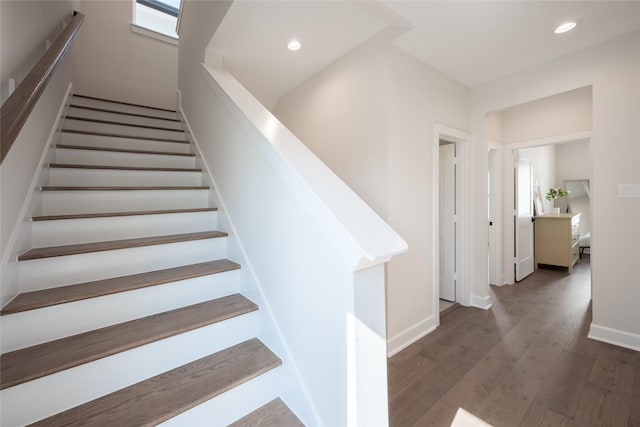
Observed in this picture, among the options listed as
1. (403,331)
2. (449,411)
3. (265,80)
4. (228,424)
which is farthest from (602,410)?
(265,80)

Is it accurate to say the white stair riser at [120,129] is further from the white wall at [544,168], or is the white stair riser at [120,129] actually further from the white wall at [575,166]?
the white wall at [575,166]

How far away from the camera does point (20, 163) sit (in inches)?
51.0

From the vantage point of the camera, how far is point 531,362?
201cm

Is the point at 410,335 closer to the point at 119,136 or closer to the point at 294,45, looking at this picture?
the point at 294,45

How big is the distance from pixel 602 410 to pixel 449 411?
0.90m

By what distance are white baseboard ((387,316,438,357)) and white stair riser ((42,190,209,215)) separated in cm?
193

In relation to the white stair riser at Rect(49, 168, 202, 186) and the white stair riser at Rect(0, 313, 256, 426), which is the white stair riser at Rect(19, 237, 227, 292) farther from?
the white stair riser at Rect(49, 168, 202, 186)

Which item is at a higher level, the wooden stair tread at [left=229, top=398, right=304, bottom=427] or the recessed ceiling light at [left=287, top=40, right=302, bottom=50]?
the recessed ceiling light at [left=287, top=40, right=302, bottom=50]

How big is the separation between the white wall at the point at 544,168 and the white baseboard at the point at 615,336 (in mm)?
3308

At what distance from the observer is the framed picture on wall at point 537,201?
15.3 feet

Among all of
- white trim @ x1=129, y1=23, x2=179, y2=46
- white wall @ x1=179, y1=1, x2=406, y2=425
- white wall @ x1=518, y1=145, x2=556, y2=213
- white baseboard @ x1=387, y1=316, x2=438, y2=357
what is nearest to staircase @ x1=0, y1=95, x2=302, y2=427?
white wall @ x1=179, y1=1, x2=406, y2=425

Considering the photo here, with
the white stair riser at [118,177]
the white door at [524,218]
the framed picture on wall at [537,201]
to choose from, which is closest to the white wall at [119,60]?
the white stair riser at [118,177]

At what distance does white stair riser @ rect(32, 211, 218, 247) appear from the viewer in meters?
1.41

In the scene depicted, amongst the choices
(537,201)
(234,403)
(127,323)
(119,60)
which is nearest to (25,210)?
(127,323)
